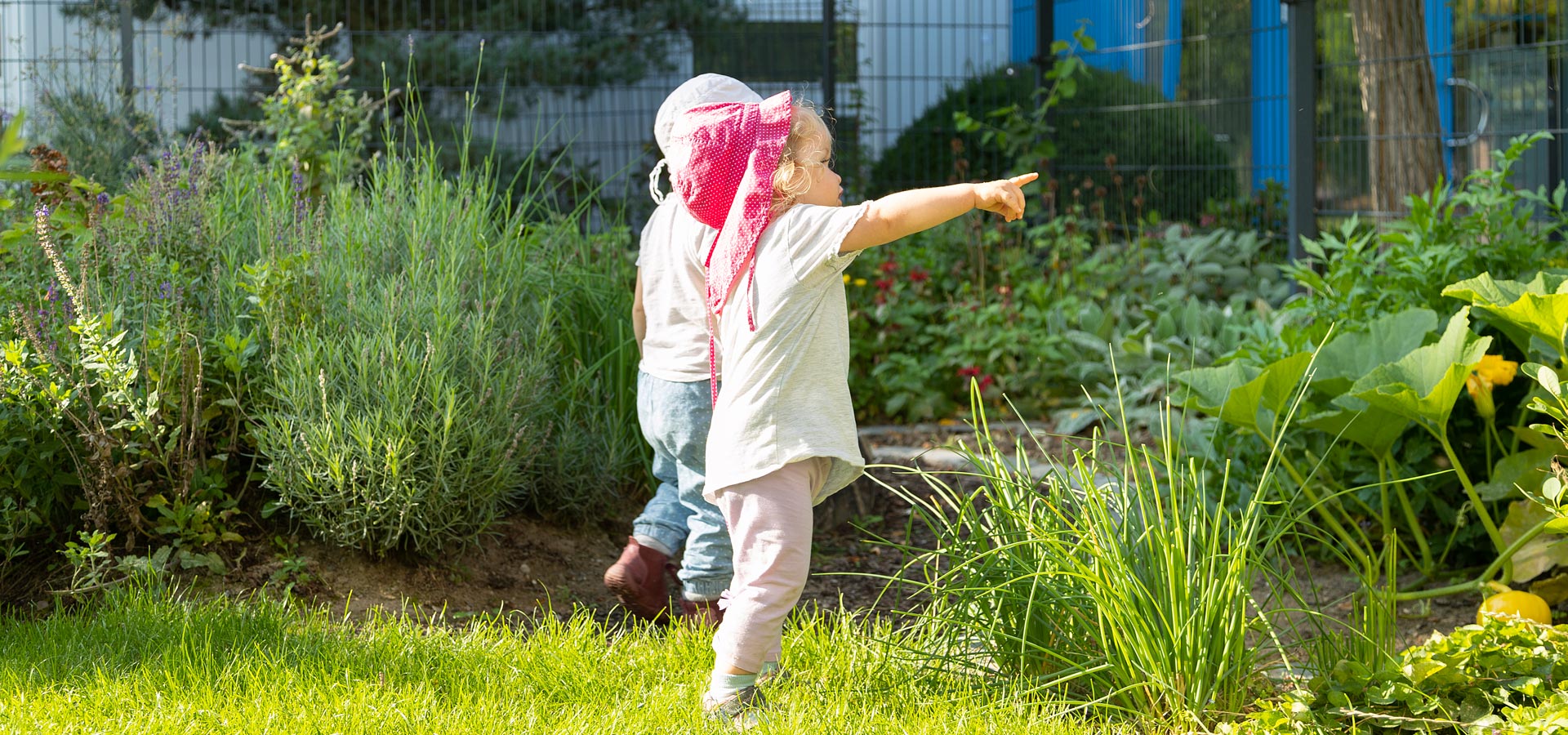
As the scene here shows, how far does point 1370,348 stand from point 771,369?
1743 millimetres

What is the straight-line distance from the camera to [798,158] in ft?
7.54

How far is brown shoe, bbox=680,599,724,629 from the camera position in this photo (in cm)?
284

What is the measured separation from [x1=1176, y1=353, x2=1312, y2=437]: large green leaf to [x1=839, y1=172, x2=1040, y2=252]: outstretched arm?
0.85 metres

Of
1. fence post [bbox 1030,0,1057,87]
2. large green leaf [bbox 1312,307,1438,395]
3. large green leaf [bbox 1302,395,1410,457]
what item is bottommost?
large green leaf [bbox 1302,395,1410,457]

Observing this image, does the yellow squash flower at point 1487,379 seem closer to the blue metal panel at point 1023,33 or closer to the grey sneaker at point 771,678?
the grey sneaker at point 771,678

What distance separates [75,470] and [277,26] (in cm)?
575

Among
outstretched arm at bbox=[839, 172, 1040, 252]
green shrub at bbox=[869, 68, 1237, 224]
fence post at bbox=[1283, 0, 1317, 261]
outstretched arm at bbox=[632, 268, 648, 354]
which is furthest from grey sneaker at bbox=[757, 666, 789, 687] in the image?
green shrub at bbox=[869, 68, 1237, 224]

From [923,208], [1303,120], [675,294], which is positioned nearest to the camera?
[923,208]

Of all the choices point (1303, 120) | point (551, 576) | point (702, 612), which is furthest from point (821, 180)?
point (1303, 120)

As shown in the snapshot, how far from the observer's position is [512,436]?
3322 mm

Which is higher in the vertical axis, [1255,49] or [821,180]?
[1255,49]

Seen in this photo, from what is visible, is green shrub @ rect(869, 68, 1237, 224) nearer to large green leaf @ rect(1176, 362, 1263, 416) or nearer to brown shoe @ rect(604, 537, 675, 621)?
large green leaf @ rect(1176, 362, 1263, 416)

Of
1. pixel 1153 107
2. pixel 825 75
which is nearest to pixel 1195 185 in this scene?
pixel 1153 107

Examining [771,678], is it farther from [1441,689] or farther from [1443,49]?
[1443,49]
